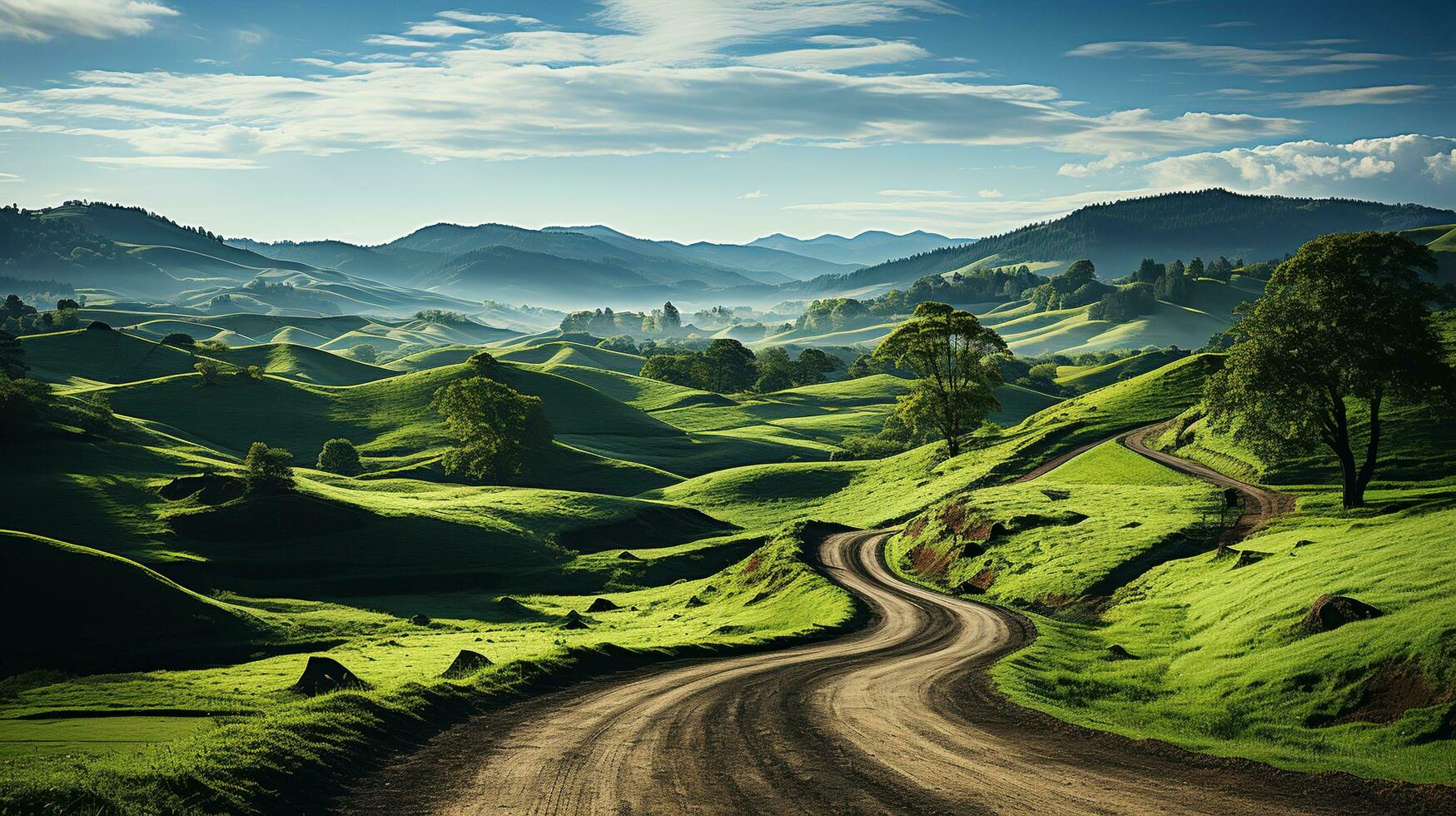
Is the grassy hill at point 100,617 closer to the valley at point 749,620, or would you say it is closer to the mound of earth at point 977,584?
the valley at point 749,620

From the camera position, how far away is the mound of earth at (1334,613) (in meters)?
29.5

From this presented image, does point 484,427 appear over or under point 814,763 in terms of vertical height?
under

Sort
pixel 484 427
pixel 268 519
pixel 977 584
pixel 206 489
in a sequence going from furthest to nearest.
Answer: pixel 484 427, pixel 206 489, pixel 268 519, pixel 977 584

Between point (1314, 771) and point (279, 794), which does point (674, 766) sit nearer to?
point (279, 794)

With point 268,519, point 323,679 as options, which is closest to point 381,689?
A: point 323,679

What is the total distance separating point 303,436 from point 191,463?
191 feet

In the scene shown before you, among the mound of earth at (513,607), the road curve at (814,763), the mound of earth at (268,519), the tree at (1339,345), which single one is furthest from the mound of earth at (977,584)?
the mound of earth at (268,519)

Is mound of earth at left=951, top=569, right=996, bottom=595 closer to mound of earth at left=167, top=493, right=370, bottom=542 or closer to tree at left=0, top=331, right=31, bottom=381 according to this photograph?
mound of earth at left=167, top=493, right=370, bottom=542

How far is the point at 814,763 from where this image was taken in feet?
79.3

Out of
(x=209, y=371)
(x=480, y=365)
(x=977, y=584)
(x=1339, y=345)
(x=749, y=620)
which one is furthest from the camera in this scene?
(x=480, y=365)

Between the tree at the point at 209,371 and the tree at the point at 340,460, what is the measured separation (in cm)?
5528

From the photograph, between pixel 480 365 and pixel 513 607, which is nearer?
pixel 513 607

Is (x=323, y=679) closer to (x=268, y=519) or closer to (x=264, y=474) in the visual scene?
(x=268, y=519)

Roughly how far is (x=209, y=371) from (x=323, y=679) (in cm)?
16638
